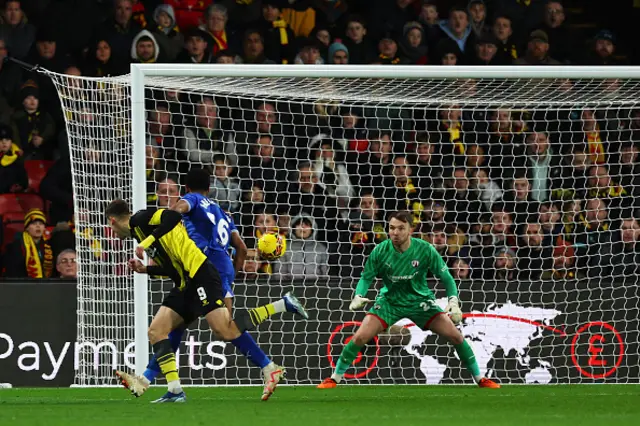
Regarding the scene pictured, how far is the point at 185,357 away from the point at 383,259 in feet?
8.45

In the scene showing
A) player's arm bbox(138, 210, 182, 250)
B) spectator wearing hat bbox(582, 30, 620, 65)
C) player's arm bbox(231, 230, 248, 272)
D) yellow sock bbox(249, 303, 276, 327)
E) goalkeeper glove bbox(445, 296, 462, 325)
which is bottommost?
goalkeeper glove bbox(445, 296, 462, 325)

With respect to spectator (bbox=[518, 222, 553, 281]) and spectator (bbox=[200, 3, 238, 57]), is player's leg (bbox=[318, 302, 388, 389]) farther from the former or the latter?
spectator (bbox=[200, 3, 238, 57])

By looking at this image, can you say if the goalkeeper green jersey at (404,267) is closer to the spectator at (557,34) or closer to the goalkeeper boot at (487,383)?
the goalkeeper boot at (487,383)

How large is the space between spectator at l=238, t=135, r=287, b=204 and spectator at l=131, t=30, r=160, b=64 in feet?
5.55

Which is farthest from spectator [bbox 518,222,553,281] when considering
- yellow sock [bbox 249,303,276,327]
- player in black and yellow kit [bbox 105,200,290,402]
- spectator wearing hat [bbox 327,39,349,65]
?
player in black and yellow kit [bbox 105,200,290,402]

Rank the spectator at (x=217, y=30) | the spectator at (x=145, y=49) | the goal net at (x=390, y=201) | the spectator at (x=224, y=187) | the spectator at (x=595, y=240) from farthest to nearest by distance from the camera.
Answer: the spectator at (x=217, y=30) → the spectator at (x=145, y=49) → the spectator at (x=595, y=240) → the spectator at (x=224, y=187) → the goal net at (x=390, y=201)

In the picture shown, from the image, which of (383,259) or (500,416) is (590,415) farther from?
(383,259)

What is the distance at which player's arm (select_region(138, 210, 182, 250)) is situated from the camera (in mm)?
9078

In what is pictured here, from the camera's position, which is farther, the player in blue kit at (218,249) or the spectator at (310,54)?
the spectator at (310,54)

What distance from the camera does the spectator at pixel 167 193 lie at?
12992 mm

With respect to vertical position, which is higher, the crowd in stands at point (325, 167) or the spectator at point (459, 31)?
the spectator at point (459, 31)

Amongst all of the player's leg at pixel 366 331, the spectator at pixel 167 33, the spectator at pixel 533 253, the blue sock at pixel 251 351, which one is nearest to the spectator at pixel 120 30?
the spectator at pixel 167 33

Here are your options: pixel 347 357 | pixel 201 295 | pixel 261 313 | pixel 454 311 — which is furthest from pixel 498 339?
pixel 201 295

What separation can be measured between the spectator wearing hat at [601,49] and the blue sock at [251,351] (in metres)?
8.06
